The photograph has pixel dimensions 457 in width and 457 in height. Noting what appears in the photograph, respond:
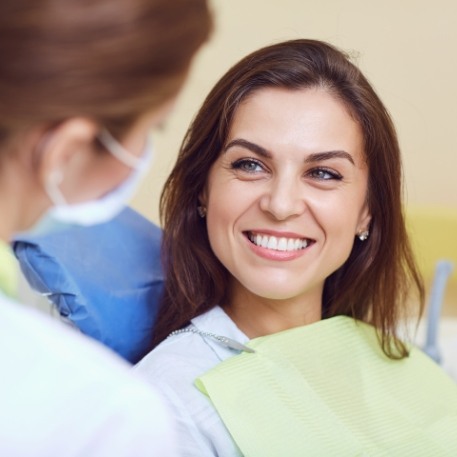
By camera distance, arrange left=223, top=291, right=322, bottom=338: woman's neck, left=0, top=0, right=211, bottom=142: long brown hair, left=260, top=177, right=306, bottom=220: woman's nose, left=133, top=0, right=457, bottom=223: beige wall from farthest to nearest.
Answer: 1. left=133, top=0, right=457, bottom=223: beige wall
2. left=223, top=291, right=322, bottom=338: woman's neck
3. left=260, top=177, right=306, bottom=220: woman's nose
4. left=0, top=0, right=211, bottom=142: long brown hair

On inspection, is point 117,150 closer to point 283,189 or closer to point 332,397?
point 283,189

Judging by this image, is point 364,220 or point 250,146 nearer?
point 250,146

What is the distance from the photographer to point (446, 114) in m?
2.65

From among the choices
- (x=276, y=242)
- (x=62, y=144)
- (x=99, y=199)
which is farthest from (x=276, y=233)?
(x=62, y=144)

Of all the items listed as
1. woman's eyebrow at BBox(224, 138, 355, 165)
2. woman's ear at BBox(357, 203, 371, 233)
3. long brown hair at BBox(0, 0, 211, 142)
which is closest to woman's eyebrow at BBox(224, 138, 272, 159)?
woman's eyebrow at BBox(224, 138, 355, 165)

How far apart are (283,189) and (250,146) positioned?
3.5 inches

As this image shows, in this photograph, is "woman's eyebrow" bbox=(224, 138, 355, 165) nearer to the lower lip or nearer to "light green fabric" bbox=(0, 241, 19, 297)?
the lower lip

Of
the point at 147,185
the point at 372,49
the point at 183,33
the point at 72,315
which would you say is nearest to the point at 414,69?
the point at 372,49

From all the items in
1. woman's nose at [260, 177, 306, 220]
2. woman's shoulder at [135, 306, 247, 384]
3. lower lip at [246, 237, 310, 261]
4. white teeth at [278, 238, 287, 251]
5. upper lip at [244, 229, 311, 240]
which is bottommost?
woman's shoulder at [135, 306, 247, 384]

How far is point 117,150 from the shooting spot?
2.53 ft

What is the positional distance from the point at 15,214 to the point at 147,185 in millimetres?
1799

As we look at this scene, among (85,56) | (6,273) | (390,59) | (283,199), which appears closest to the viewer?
(85,56)

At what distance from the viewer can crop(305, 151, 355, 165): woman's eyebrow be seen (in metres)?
1.36

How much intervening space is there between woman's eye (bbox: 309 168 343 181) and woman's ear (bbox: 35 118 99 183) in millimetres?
689
